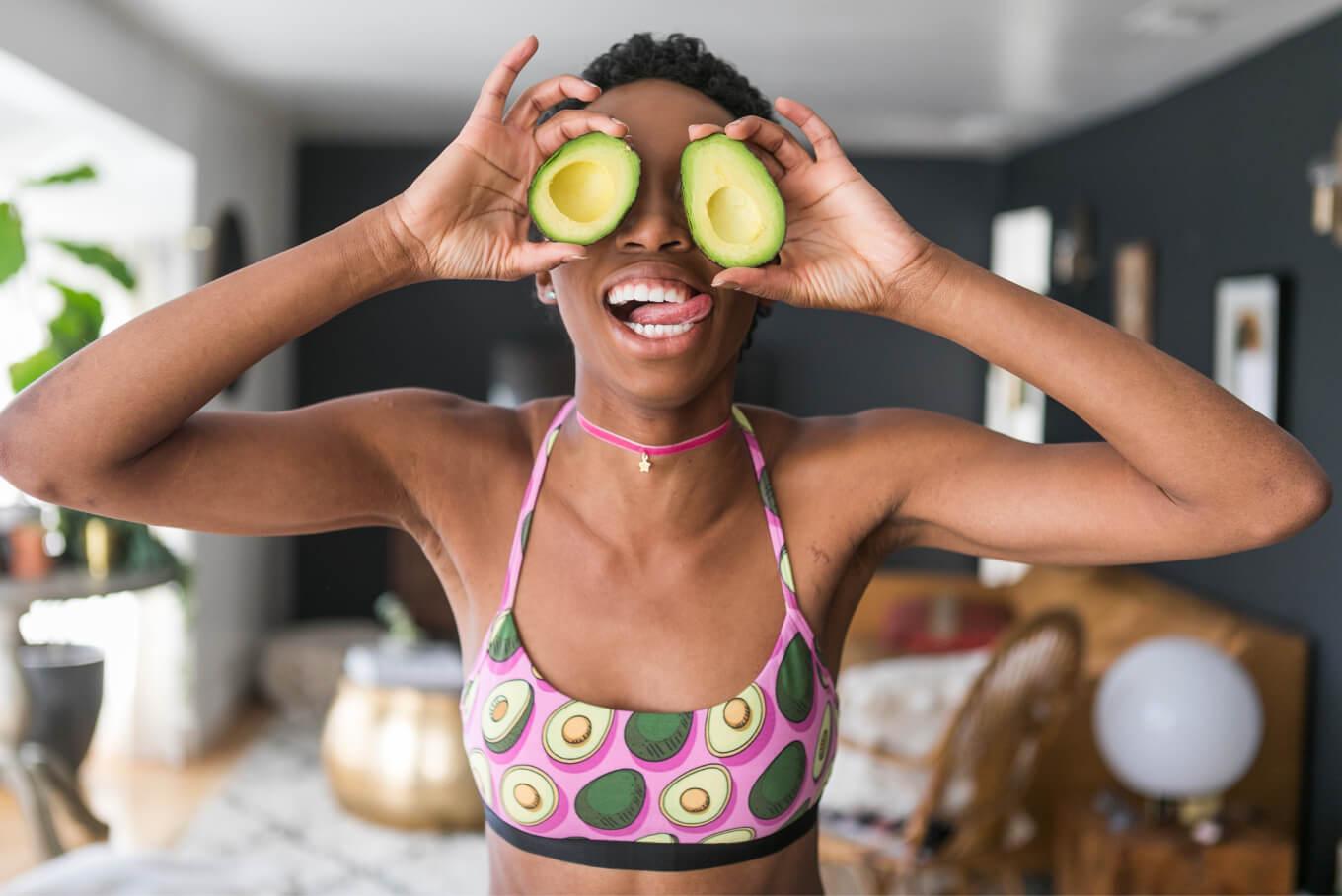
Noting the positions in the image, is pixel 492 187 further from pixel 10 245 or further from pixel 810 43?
pixel 810 43

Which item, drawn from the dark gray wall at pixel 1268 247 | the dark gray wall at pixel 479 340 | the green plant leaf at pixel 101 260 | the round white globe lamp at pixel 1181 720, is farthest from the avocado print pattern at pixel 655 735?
the dark gray wall at pixel 479 340

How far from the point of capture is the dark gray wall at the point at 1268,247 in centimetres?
407

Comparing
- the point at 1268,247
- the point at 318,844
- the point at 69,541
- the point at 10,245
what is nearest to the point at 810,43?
the point at 1268,247

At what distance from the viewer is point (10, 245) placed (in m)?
3.23

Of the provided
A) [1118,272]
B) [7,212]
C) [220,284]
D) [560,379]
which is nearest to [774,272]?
[220,284]

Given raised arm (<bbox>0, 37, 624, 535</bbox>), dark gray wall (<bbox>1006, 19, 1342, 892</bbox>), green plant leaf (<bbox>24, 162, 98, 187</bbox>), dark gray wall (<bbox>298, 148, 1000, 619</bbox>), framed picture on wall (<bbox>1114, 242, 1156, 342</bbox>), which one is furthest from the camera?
dark gray wall (<bbox>298, 148, 1000, 619</bbox>)

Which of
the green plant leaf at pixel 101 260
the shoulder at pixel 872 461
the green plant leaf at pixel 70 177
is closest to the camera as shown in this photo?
the shoulder at pixel 872 461

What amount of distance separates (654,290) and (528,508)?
0.26 meters

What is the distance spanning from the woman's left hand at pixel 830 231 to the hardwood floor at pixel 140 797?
11.8 feet

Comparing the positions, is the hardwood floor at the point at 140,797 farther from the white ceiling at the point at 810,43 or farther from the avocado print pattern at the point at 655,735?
the avocado print pattern at the point at 655,735

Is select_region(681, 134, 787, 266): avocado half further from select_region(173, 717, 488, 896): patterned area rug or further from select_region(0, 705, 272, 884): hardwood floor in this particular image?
select_region(0, 705, 272, 884): hardwood floor

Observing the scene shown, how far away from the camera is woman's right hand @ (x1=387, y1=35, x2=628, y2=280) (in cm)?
Answer: 100

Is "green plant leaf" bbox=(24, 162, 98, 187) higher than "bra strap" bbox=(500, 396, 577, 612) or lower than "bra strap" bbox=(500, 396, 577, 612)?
higher

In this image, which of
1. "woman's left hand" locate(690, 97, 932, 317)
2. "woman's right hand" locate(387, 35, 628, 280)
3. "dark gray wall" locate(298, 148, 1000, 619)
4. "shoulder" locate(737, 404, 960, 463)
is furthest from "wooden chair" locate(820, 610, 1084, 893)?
"dark gray wall" locate(298, 148, 1000, 619)
